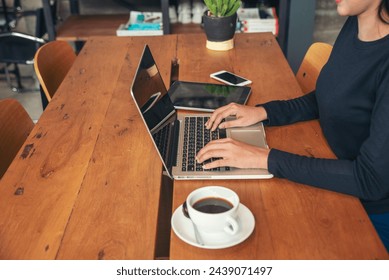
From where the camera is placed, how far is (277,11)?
10.2 ft

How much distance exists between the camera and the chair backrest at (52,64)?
5.74 ft

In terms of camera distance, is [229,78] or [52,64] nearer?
Result: [229,78]

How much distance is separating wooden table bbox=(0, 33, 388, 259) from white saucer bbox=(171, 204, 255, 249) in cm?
2

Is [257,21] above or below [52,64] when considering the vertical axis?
below

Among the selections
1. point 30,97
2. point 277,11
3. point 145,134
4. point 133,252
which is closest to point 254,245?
point 133,252

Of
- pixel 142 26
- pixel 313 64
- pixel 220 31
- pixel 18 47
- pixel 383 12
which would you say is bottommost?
pixel 18 47

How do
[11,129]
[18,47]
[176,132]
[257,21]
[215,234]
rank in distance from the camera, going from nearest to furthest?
1. [215,234]
2. [176,132]
3. [11,129]
4. [257,21]
5. [18,47]

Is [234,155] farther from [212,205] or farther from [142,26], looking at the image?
[142,26]

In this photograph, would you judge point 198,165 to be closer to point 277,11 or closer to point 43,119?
point 43,119

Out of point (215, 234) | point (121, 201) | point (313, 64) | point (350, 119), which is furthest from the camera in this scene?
point (313, 64)

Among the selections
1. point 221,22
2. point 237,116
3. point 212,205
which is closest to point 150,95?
point 237,116

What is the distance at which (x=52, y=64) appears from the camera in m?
1.90

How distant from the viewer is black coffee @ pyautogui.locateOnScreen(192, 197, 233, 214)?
0.90 m

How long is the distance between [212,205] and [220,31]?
1154mm
